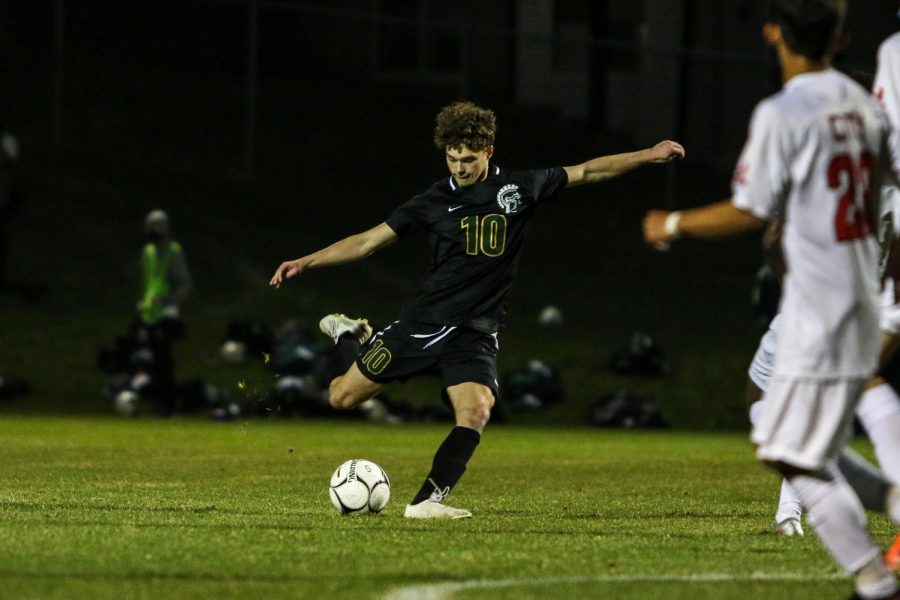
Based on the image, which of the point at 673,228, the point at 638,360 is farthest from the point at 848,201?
the point at 638,360

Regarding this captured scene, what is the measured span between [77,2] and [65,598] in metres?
29.4

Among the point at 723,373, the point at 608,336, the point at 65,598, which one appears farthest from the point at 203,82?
the point at 65,598

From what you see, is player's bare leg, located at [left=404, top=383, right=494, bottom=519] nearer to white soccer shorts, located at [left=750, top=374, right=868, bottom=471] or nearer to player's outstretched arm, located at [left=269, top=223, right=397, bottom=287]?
player's outstretched arm, located at [left=269, top=223, right=397, bottom=287]

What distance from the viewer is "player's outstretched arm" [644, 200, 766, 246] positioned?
5.75 m

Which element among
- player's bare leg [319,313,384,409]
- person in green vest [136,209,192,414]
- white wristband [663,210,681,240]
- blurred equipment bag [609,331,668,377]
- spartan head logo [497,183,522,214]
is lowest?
blurred equipment bag [609,331,668,377]

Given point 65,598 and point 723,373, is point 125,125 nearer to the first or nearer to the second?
point 723,373

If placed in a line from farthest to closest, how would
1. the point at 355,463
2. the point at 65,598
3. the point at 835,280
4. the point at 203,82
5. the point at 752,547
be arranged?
1. the point at 203,82
2. the point at 355,463
3. the point at 752,547
4. the point at 65,598
5. the point at 835,280

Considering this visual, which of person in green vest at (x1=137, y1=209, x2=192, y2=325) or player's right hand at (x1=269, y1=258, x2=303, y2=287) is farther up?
player's right hand at (x1=269, y1=258, x2=303, y2=287)

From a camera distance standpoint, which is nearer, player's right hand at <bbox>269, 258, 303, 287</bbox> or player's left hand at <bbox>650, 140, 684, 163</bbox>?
player's left hand at <bbox>650, 140, 684, 163</bbox>

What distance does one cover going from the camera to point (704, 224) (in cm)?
582

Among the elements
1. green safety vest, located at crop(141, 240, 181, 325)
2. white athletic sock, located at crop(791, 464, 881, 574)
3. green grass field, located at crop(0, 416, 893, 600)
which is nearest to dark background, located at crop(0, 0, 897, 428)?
green safety vest, located at crop(141, 240, 181, 325)

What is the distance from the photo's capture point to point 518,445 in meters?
16.9

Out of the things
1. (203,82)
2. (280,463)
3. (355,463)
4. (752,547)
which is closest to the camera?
(752,547)

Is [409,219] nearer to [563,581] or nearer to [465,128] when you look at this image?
[465,128]
